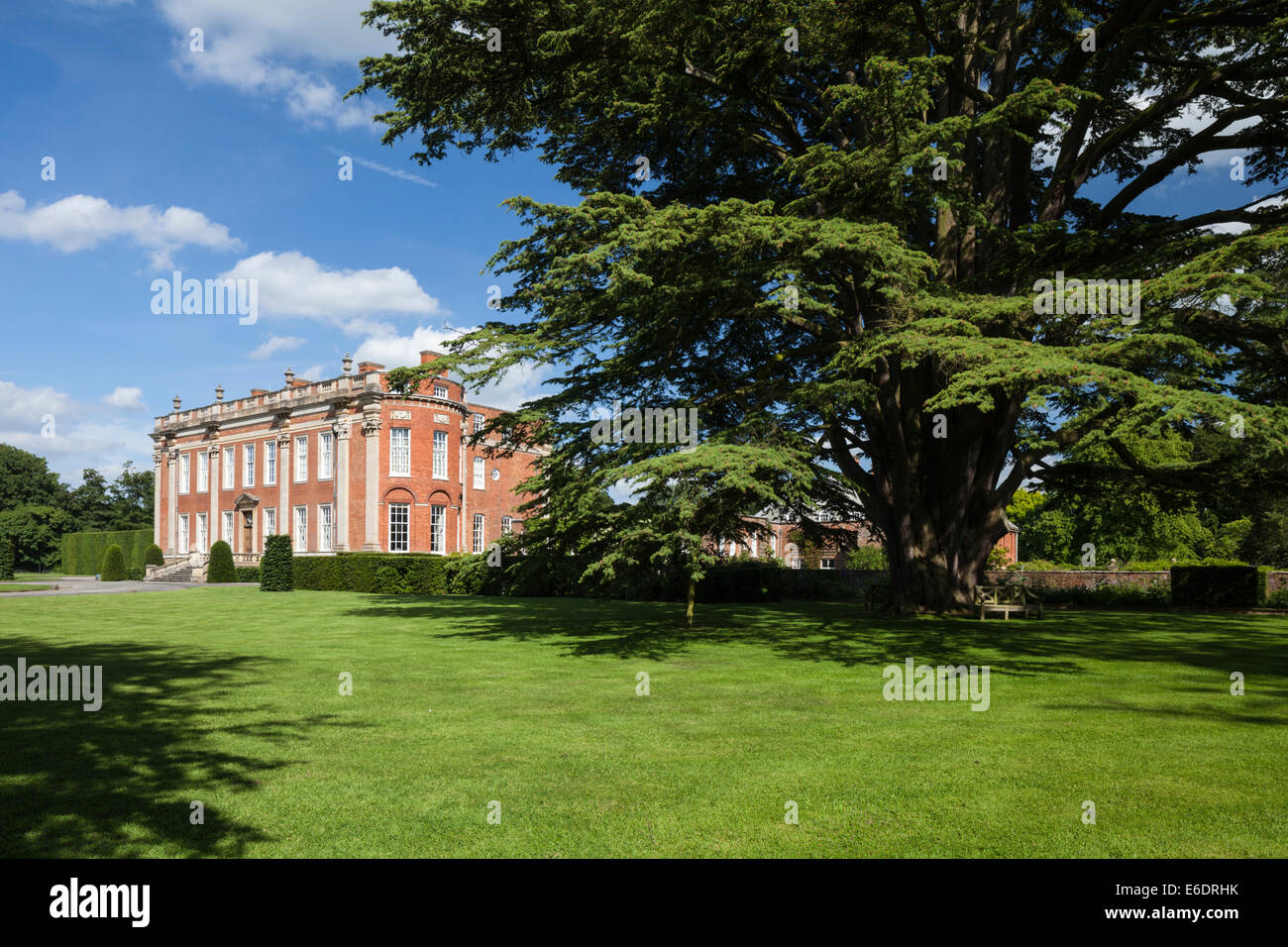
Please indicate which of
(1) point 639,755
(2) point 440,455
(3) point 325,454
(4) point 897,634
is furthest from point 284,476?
(1) point 639,755

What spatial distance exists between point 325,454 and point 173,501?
1855 cm

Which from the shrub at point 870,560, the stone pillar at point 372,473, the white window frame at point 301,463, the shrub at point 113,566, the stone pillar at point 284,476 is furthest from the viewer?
the shrub at point 870,560

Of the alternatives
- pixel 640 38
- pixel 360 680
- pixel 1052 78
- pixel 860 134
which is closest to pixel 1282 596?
pixel 1052 78

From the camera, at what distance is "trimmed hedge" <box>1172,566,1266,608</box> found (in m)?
27.0

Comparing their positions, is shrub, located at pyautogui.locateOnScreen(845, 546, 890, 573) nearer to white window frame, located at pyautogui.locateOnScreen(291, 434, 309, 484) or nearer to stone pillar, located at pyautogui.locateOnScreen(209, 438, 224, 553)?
white window frame, located at pyautogui.locateOnScreen(291, 434, 309, 484)

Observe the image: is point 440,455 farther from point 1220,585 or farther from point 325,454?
point 1220,585

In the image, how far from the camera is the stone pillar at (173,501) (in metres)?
57.8

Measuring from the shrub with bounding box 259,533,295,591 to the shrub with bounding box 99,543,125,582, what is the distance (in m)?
23.2

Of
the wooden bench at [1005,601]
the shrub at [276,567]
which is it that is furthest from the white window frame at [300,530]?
the wooden bench at [1005,601]

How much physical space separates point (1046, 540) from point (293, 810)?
6215 centimetres

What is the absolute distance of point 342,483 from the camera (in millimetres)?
45875

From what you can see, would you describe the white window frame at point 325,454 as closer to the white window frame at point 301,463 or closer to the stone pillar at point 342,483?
the stone pillar at point 342,483

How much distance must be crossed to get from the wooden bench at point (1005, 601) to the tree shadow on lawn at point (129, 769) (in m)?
17.0
